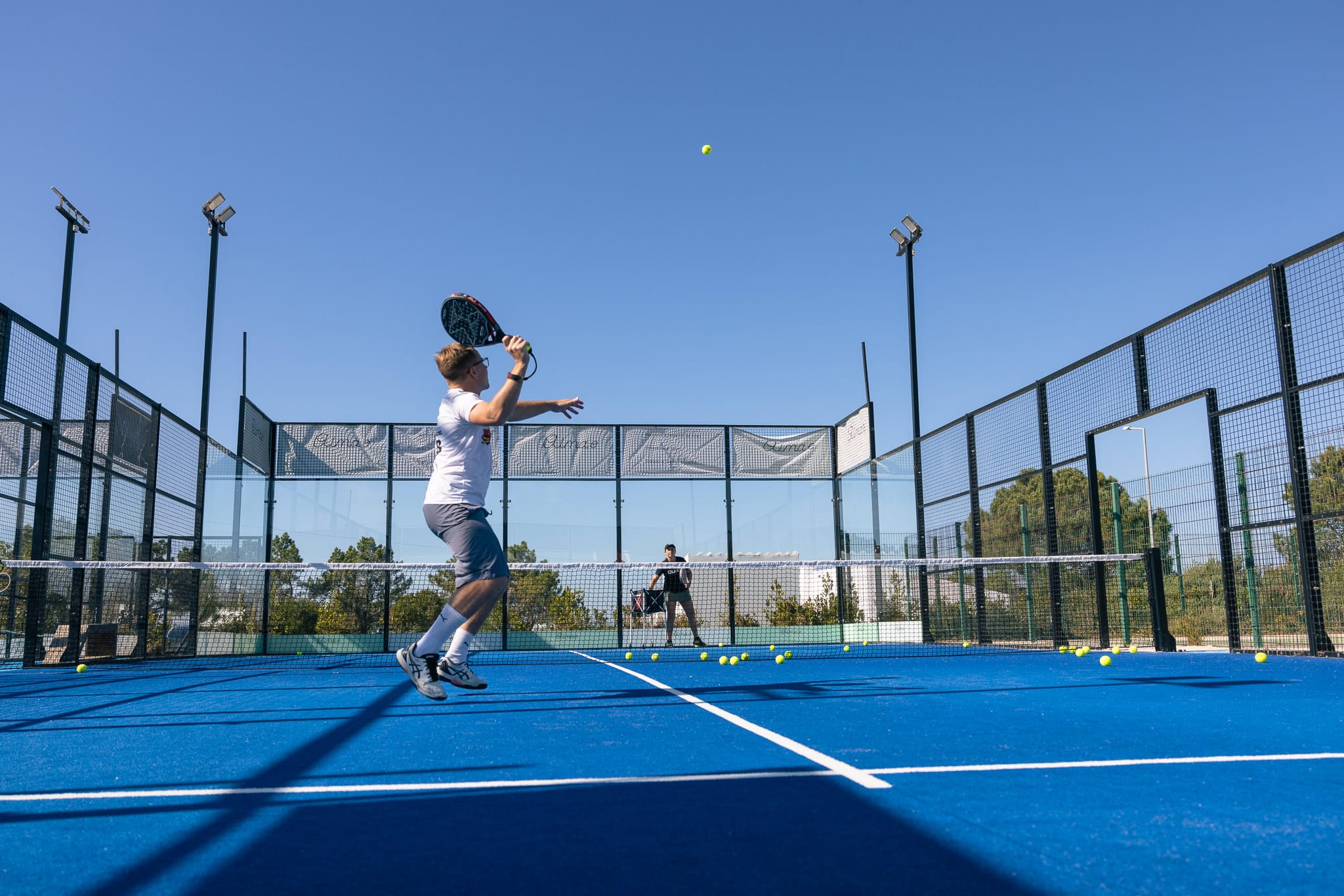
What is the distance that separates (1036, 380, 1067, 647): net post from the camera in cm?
1250

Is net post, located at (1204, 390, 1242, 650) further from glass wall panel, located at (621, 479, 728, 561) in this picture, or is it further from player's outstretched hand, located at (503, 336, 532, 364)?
glass wall panel, located at (621, 479, 728, 561)

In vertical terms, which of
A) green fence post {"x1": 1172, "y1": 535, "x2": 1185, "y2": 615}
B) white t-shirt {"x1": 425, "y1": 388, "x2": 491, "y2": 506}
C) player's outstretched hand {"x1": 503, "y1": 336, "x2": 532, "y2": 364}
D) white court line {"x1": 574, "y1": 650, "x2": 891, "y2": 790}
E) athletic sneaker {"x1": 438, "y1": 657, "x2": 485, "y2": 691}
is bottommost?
white court line {"x1": 574, "y1": 650, "x2": 891, "y2": 790}

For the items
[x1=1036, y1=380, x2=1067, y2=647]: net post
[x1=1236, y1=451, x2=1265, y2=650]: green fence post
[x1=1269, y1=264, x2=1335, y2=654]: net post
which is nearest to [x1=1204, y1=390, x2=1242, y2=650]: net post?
[x1=1236, y1=451, x2=1265, y2=650]: green fence post

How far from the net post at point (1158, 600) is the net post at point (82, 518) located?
1161 centimetres

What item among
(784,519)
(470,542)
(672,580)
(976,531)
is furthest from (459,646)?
(784,519)

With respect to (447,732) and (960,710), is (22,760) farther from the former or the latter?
(960,710)

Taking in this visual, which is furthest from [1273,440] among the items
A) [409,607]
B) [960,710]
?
[409,607]

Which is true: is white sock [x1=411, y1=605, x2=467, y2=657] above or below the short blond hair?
below

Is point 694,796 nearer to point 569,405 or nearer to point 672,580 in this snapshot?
point 569,405

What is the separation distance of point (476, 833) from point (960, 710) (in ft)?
10.8

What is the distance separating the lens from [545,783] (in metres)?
3.14

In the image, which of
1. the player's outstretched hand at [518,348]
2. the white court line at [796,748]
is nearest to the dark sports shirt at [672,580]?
the white court line at [796,748]

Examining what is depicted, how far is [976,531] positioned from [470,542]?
10469 millimetres

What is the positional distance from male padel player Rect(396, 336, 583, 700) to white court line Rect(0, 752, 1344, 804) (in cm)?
210
